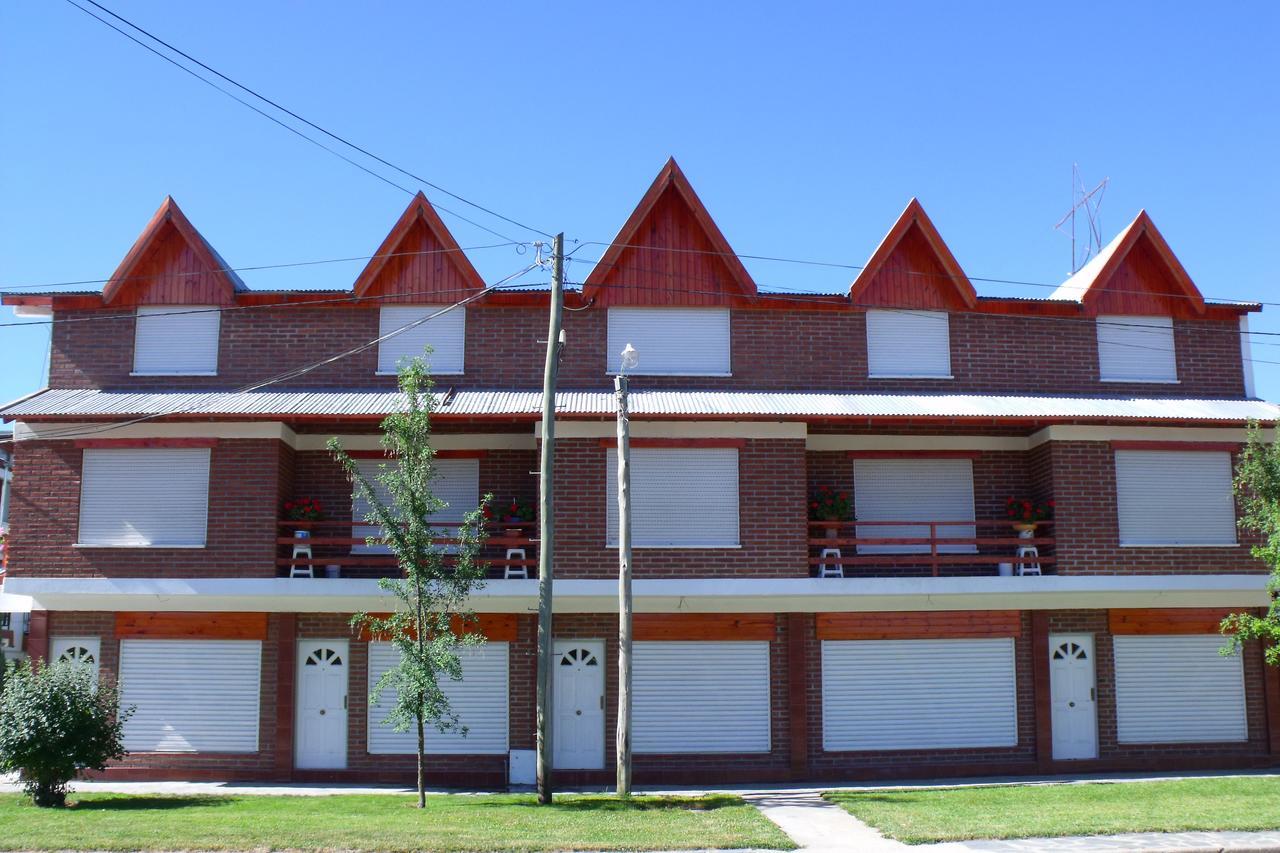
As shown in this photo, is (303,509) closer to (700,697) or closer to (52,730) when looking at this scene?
(52,730)

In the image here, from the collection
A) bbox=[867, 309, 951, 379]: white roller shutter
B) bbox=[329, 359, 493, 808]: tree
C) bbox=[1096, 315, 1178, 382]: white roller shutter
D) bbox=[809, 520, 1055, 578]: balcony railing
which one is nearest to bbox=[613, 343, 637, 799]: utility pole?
bbox=[329, 359, 493, 808]: tree

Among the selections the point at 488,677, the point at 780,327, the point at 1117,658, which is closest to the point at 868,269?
the point at 780,327

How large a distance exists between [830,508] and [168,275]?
13793 mm

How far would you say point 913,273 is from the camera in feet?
78.5

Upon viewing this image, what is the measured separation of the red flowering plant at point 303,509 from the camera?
21562 millimetres

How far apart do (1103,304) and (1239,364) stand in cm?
320

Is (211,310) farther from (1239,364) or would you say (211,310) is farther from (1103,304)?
(1239,364)

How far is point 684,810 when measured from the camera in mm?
16969

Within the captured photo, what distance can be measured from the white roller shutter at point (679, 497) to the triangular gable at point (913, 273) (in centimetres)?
494

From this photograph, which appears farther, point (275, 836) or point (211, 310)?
point (211, 310)

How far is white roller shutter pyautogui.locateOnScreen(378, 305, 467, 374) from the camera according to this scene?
23.0m

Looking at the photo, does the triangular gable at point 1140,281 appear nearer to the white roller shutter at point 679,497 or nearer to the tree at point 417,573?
the white roller shutter at point 679,497

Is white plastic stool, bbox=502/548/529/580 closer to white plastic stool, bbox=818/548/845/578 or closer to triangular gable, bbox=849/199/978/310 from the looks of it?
white plastic stool, bbox=818/548/845/578

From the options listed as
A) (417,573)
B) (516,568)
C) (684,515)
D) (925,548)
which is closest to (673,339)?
(684,515)
